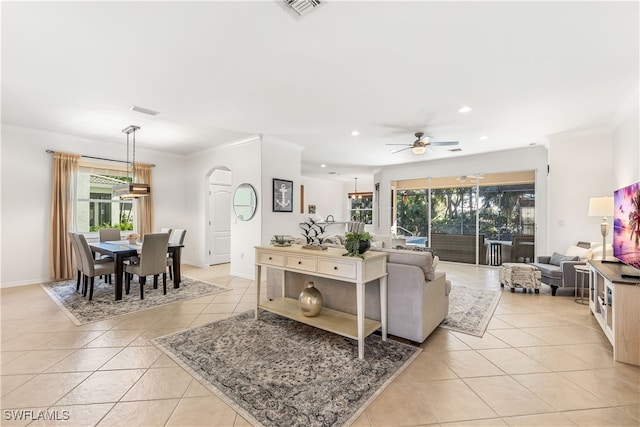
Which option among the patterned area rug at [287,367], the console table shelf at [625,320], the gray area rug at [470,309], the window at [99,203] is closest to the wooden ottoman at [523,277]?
the gray area rug at [470,309]

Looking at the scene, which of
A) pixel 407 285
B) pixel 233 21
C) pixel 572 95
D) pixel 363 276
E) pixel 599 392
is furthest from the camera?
pixel 572 95

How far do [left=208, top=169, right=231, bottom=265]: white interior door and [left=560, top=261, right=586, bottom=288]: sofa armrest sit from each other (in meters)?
6.62

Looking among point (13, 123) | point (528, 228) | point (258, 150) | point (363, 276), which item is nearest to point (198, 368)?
point (363, 276)

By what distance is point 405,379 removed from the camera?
2096 mm

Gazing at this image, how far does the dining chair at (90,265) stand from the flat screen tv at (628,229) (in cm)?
608

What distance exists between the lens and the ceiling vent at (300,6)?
1891 millimetres

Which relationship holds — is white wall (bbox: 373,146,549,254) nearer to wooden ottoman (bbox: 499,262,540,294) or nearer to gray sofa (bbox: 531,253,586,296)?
gray sofa (bbox: 531,253,586,296)

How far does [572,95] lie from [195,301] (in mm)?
5480

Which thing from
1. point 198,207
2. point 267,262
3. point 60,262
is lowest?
point 60,262

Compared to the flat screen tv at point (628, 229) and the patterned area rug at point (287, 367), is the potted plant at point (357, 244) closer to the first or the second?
the patterned area rug at point (287, 367)

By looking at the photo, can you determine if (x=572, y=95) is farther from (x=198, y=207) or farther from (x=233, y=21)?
(x=198, y=207)

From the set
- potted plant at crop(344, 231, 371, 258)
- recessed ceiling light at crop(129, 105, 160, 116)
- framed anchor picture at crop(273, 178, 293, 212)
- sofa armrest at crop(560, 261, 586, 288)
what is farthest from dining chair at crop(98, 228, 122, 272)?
sofa armrest at crop(560, 261, 586, 288)

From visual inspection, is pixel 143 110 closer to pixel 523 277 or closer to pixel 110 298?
pixel 110 298

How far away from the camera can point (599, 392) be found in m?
Answer: 1.95
